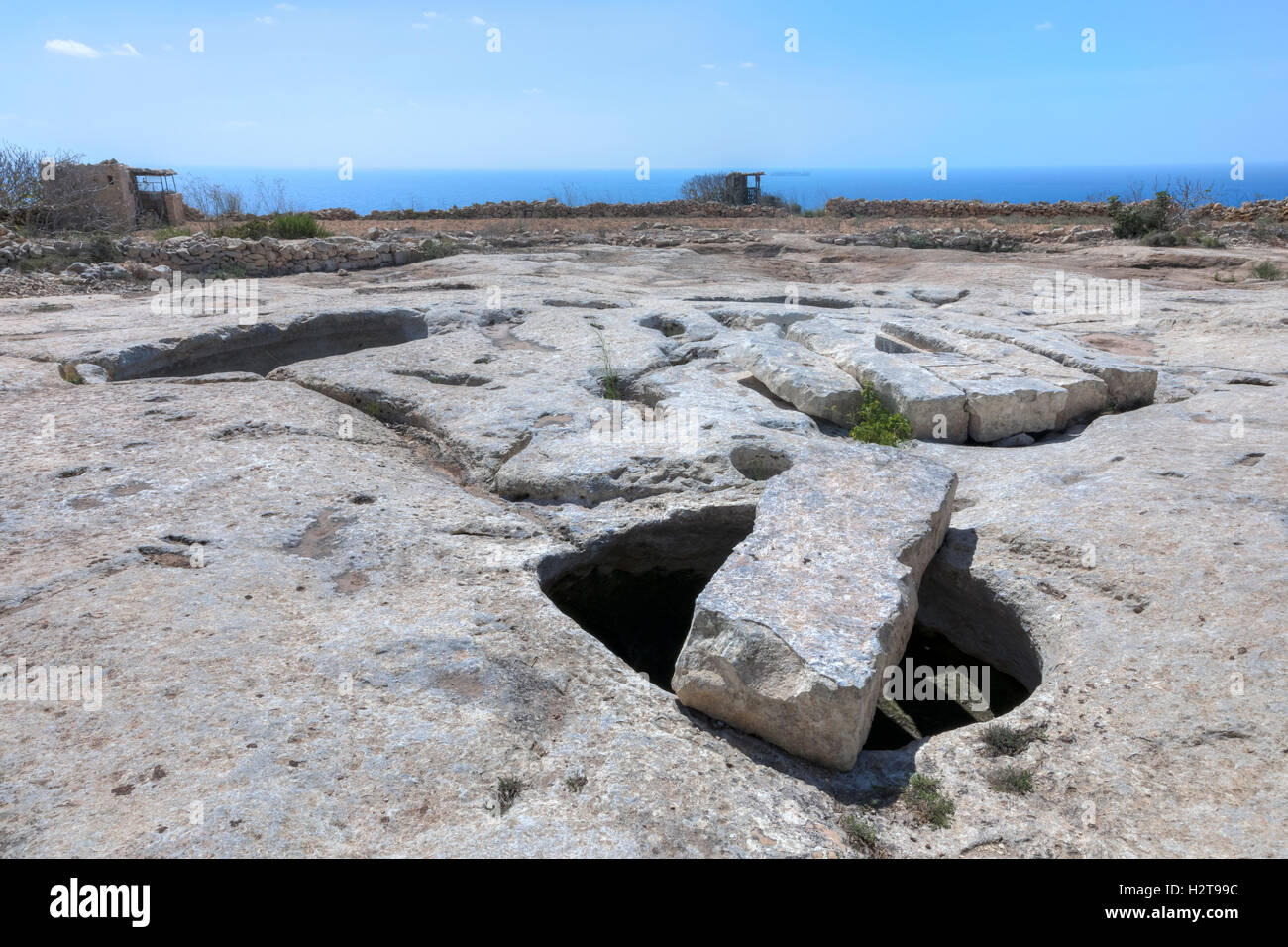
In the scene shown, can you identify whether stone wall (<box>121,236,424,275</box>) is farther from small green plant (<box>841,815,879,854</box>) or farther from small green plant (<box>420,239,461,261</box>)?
small green plant (<box>841,815,879,854</box>)

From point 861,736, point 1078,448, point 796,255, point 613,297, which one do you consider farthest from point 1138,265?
point 861,736

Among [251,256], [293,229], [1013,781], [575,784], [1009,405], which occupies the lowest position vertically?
[1013,781]

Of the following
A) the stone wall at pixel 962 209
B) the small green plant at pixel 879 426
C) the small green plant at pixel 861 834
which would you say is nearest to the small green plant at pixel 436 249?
the small green plant at pixel 879 426

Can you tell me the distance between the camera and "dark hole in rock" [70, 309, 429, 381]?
6238mm

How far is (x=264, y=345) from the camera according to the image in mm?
7098

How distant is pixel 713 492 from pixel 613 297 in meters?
4.54

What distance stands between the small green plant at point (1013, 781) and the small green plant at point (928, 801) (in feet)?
0.53

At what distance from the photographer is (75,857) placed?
76.7 inches

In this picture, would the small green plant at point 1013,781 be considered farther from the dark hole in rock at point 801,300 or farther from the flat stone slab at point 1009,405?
the dark hole in rock at point 801,300

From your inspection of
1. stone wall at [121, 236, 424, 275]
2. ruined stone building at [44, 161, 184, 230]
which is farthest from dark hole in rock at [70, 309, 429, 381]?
ruined stone building at [44, 161, 184, 230]

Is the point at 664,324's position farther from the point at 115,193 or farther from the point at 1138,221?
the point at 115,193

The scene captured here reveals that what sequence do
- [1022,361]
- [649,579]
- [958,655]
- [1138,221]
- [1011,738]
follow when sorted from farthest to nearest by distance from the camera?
[1138,221] → [1022,361] → [649,579] → [958,655] → [1011,738]

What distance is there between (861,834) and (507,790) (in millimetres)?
969

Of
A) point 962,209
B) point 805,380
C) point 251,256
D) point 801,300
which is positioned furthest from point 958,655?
point 962,209
